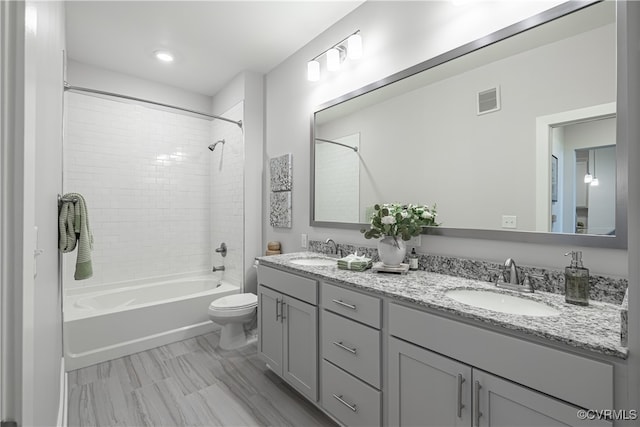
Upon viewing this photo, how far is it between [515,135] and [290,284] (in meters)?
1.48

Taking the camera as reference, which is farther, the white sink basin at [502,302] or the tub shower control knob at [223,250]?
the tub shower control knob at [223,250]

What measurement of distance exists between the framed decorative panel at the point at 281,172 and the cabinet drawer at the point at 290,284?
0.96 meters

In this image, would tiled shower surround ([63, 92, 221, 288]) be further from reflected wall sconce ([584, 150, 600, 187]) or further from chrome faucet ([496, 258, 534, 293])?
reflected wall sconce ([584, 150, 600, 187])

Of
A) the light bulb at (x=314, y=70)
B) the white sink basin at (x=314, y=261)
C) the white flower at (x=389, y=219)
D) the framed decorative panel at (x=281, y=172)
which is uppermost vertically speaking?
the light bulb at (x=314, y=70)

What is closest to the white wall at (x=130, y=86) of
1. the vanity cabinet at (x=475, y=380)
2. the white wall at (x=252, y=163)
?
the white wall at (x=252, y=163)

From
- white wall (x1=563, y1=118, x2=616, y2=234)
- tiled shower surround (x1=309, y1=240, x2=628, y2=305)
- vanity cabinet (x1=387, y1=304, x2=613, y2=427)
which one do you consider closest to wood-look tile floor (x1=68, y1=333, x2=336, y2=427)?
vanity cabinet (x1=387, y1=304, x2=613, y2=427)

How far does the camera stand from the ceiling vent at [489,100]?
4.84 feet

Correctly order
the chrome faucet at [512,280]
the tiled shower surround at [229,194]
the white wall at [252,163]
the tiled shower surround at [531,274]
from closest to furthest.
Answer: the tiled shower surround at [531,274] < the chrome faucet at [512,280] < the white wall at [252,163] < the tiled shower surround at [229,194]

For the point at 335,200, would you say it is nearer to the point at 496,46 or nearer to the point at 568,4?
the point at 496,46

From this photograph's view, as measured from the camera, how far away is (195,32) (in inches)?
98.9

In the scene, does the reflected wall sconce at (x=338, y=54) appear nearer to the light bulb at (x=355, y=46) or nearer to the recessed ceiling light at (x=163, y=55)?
the light bulb at (x=355, y=46)

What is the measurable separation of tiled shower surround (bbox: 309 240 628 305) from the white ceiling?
190cm

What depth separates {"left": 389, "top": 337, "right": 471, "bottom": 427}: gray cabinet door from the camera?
1.07 metres

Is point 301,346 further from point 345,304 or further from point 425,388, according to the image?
point 425,388
